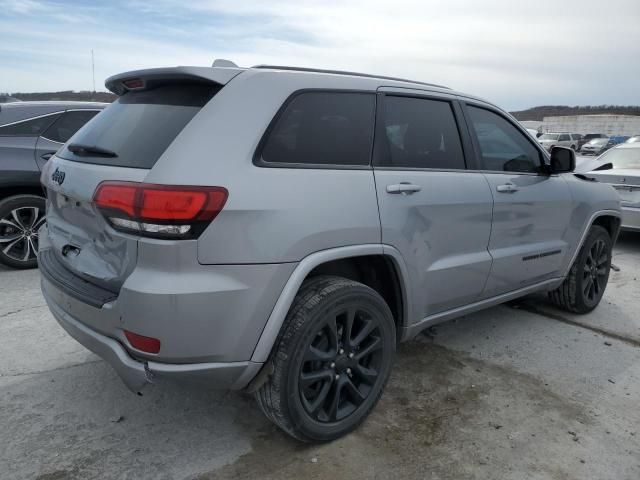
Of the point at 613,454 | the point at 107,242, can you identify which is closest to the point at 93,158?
the point at 107,242

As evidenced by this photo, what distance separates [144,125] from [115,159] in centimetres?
21

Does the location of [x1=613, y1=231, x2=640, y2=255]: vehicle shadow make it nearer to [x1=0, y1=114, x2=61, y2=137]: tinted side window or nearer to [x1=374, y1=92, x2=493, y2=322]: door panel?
[x1=374, y1=92, x2=493, y2=322]: door panel

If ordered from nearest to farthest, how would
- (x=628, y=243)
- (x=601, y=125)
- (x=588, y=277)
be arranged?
(x=588, y=277), (x=628, y=243), (x=601, y=125)

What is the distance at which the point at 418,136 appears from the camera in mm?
3057

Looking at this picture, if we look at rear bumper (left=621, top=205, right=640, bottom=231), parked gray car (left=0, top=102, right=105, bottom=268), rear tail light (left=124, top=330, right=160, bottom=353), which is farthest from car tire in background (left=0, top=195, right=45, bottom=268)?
rear bumper (left=621, top=205, right=640, bottom=231)

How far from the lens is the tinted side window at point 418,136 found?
9.31ft

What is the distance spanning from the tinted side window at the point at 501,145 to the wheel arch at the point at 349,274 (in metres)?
1.10

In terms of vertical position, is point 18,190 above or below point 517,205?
below

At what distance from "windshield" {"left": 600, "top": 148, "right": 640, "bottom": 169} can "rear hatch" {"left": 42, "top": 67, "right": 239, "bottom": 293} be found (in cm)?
750

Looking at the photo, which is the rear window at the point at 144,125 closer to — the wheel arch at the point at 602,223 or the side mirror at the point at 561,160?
the side mirror at the point at 561,160

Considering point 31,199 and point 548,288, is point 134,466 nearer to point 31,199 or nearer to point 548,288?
point 548,288

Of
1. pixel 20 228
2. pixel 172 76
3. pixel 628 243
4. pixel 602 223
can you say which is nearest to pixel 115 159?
pixel 172 76

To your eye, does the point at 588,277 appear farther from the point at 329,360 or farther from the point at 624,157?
the point at 624,157

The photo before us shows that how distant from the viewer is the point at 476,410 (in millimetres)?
2992
